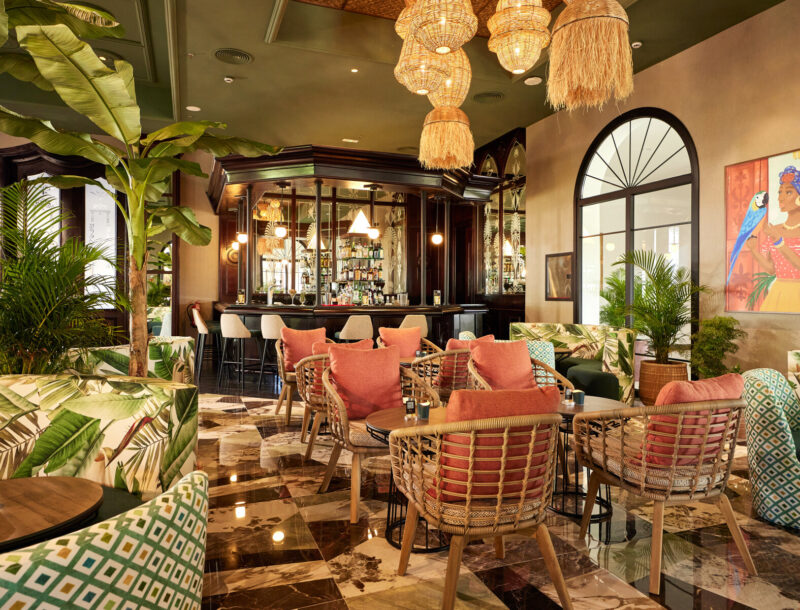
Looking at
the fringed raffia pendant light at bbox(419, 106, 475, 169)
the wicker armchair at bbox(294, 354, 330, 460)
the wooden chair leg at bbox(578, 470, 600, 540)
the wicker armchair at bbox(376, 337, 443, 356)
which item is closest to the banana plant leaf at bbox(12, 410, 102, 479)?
the wicker armchair at bbox(294, 354, 330, 460)

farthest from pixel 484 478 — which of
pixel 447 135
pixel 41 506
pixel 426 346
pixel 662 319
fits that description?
pixel 662 319

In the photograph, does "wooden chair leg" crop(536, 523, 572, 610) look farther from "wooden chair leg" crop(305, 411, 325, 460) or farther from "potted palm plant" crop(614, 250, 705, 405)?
"potted palm plant" crop(614, 250, 705, 405)

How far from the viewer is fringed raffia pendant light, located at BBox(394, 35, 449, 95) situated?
3.61 metres

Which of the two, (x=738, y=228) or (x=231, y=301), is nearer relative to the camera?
(x=738, y=228)

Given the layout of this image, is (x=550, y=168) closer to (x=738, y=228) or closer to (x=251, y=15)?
(x=738, y=228)

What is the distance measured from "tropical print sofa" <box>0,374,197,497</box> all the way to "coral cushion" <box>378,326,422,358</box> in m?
3.15

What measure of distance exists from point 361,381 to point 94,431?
157cm

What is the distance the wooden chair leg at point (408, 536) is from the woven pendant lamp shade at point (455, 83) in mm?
2915

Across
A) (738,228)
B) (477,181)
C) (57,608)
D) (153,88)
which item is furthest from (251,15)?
(57,608)

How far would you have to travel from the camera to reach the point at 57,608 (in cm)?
69

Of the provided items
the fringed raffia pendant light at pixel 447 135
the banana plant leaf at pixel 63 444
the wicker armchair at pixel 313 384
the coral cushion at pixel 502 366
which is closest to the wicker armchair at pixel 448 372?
the coral cushion at pixel 502 366

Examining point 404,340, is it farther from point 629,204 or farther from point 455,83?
point 629,204

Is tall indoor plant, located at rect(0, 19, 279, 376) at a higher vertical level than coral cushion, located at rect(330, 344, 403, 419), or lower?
higher

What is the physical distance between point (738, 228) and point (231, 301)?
31.1 ft
